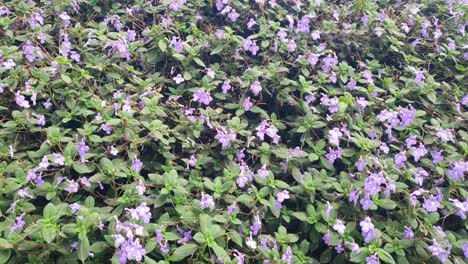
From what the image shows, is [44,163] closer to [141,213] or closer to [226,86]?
[141,213]

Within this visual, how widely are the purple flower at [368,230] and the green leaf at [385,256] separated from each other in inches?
2.3

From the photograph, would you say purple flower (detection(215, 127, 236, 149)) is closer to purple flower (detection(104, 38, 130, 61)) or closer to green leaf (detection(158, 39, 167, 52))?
green leaf (detection(158, 39, 167, 52))

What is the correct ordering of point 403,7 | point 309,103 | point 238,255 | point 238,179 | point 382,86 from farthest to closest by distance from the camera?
point 403,7 → point 382,86 → point 309,103 → point 238,179 → point 238,255

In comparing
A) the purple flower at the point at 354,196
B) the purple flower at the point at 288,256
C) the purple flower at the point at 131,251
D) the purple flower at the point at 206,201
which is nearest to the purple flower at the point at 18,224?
the purple flower at the point at 131,251

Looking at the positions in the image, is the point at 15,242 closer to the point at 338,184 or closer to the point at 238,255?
the point at 238,255

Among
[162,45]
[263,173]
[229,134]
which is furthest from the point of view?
[162,45]

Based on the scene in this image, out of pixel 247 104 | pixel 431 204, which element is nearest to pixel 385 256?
pixel 431 204

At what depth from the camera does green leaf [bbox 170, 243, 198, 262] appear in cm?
169

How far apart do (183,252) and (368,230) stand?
2.57ft

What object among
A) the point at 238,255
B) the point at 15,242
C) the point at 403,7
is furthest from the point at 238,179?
the point at 403,7

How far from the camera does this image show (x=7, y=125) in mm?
2020

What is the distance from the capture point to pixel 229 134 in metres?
2.10

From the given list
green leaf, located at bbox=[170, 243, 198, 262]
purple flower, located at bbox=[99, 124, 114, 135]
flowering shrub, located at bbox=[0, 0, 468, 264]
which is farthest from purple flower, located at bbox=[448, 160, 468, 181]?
purple flower, located at bbox=[99, 124, 114, 135]

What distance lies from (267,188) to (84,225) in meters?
0.80
